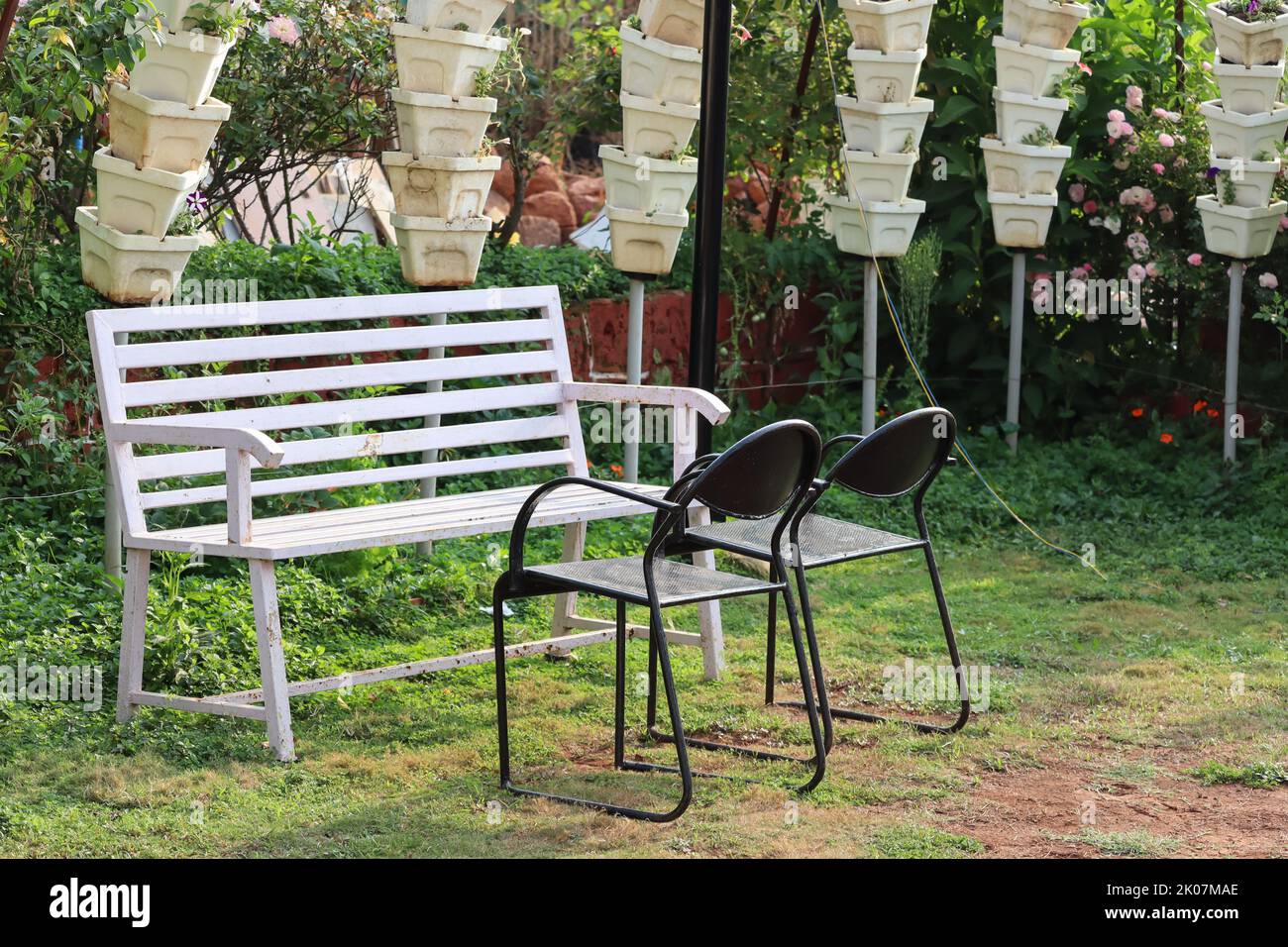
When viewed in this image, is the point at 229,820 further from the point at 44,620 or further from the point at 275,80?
the point at 275,80

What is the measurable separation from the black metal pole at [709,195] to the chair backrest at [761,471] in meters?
1.59

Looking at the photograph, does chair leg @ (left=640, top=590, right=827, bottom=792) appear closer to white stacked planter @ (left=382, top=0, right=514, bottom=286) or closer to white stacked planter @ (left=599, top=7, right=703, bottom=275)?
white stacked planter @ (left=382, top=0, right=514, bottom=286)

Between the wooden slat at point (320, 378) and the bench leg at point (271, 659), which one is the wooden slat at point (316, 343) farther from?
the bench leg at point (271, 659)

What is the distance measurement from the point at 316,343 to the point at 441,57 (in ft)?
4.39

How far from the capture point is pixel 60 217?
6.48m

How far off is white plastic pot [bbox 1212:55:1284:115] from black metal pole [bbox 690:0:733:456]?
2.98 meters

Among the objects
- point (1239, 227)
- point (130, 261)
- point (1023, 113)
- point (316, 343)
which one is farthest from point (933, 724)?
point (1023, 113)

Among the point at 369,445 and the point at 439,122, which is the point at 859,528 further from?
the point at 439,122

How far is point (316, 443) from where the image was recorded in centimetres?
473

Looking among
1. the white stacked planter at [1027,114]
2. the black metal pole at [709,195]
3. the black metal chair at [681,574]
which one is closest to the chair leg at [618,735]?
the black metal chair at [681,574]

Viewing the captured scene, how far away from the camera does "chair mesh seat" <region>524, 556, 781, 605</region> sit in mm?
3811

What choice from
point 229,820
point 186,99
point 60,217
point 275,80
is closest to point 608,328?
point 275,80

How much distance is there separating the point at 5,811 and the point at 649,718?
1.68m

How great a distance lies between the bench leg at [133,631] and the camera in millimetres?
4309
